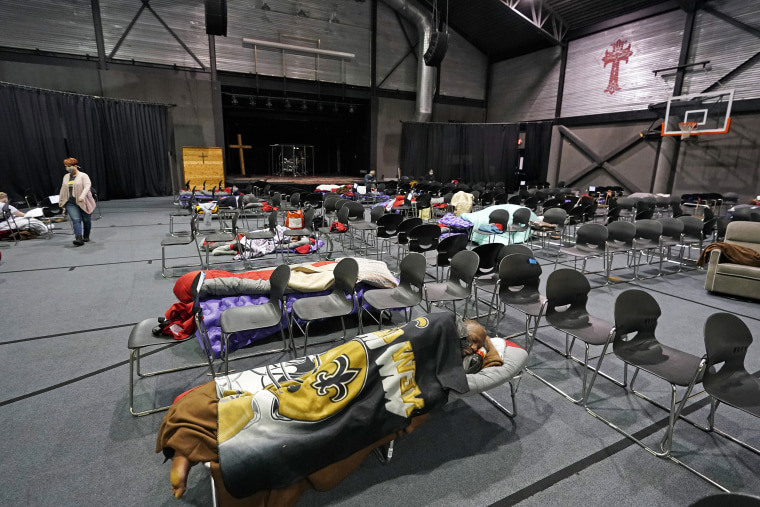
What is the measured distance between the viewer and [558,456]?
220 centimetres

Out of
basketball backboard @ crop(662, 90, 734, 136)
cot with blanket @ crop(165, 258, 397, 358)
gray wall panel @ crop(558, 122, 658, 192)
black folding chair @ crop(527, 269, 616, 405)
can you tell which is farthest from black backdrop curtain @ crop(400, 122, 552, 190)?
black folding chair @ crop(527, 269, 616, 405)

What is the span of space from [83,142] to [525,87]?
17107 mm

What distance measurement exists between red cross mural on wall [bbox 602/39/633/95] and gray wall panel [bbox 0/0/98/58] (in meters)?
17.7

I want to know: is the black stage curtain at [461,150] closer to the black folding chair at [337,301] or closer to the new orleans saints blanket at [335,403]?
the black folding chair at [337,301]

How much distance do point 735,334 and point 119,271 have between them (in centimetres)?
648

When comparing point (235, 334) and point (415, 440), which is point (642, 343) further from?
point (235, 334)

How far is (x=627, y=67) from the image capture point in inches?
534

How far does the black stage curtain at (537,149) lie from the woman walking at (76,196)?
53.4 ft

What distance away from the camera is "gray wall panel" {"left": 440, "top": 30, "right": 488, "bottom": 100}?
58.2 feet

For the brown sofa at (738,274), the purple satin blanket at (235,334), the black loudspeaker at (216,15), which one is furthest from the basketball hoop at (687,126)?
the purple satin blanket at (235,334)

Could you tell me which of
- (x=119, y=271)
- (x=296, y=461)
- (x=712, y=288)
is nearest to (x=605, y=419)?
(x=296, y=461)

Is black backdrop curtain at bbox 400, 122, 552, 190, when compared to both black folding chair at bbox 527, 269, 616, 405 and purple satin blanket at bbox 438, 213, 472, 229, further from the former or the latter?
black folding chair at bbox 527, 269, 616, 405

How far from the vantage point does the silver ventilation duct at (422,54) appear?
15117mm

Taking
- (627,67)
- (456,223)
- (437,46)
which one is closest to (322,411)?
(456,223)
